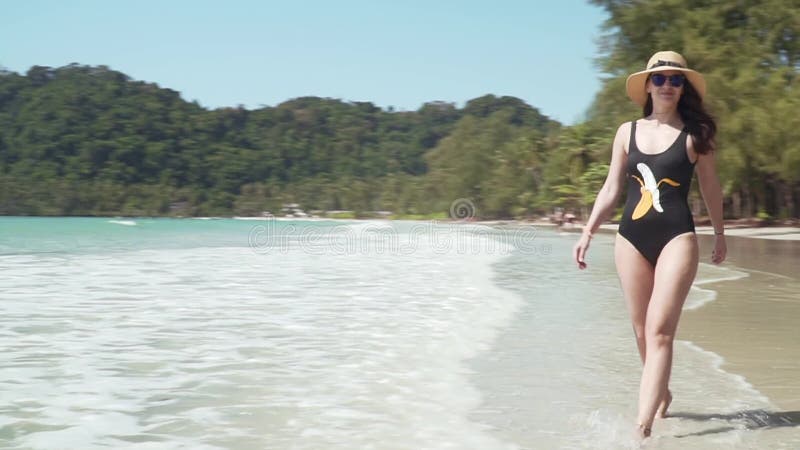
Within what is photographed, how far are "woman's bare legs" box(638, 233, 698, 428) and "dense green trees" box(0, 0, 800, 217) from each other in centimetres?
2614

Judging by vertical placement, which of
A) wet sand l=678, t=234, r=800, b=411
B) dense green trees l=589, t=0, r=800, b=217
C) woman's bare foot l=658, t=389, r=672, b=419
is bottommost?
wet sand l=678, t=234, r=800, b=411

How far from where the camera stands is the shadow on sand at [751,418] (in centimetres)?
351

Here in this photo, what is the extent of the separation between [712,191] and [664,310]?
1.98ft

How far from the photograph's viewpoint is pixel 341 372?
4852mm

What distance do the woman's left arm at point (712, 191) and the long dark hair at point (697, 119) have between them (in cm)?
5

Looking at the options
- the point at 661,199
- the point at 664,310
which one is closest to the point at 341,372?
the point at 664,310

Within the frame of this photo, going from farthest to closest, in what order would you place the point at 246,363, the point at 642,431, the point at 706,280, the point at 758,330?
the point at 706,280, the point at 758,330, the point at 246,363, the point at 642,431

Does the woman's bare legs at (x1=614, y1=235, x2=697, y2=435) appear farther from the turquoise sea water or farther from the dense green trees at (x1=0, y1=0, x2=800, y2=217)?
the dense green trees at (x1=0, y1=0, x2=800, y2=217)

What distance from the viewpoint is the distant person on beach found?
3.32 metres

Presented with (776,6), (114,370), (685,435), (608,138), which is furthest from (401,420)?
(608,138)

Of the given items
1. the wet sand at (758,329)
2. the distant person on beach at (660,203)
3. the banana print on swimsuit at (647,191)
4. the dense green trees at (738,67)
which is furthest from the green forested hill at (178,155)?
the banana print on swimsuit at (647,191)

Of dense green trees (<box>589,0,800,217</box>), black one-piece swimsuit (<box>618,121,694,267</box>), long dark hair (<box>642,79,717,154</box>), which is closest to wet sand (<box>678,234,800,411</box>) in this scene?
black one-piece swimsuit (<box>618,121,694,267</box>)

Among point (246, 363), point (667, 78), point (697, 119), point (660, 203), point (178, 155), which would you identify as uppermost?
point (178, 155)

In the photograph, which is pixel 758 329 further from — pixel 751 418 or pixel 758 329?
pixel 751 418
